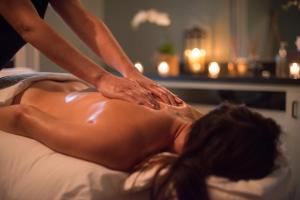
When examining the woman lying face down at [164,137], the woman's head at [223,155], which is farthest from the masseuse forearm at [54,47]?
the woman's head at [223,155]

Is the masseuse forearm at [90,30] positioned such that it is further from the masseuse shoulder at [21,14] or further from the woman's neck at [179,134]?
the woman's neck at [179,134]

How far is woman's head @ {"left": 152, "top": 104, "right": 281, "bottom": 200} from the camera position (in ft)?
2.61

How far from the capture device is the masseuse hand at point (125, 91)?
1.01m

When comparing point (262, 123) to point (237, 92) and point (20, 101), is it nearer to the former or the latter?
point (20, 101)

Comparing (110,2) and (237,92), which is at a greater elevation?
(110,2)

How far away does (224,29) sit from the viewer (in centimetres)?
296

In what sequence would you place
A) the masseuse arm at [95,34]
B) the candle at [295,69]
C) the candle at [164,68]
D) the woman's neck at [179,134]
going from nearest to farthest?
1. the woman's neck at [179,134]
2. the masseuse arm at [95,34]
3. the candle at [295,69]
4. the candle at [164,68]

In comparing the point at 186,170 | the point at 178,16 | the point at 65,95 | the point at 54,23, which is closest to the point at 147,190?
the point at 186,170

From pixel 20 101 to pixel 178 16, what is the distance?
7.16ft

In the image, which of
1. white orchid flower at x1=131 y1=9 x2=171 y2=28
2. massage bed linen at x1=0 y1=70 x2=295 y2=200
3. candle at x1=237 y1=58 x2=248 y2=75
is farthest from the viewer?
white orchid flower at x1=131 y1=9 x2=171 y2=28

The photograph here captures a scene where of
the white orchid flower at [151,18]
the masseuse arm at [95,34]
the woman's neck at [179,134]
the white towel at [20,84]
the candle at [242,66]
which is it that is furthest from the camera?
the white orchid flower at [151,18]

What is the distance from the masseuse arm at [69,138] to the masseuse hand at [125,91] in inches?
6.0

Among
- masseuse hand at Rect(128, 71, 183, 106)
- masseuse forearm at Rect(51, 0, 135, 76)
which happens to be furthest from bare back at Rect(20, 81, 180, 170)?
masseuse forearm at Rect(51, 0, 135, 76)

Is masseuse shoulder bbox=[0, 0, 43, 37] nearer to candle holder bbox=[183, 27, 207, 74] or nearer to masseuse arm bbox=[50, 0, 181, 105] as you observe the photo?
masseuse arm bbox=[50, 0, 181, 105]
